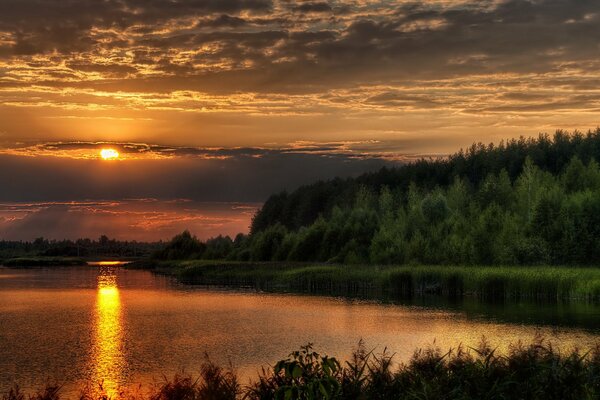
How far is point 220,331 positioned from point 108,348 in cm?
851

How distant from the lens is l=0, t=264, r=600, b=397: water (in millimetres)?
31750

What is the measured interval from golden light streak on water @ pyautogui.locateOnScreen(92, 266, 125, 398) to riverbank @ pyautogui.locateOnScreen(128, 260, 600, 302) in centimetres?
2621

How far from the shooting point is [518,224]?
9381cm

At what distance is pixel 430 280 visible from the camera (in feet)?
242

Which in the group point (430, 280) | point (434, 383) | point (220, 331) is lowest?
point (220, 331)

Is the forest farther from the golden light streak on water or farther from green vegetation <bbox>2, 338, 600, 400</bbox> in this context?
green vegetation <bbox>2, 338, 600, 400</bbox>

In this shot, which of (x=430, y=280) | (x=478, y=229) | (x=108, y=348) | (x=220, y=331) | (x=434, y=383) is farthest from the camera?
(x=478, y=229)

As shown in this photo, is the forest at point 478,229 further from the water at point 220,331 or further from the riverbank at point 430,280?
the water at point 220,331

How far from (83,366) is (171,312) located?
85.6 feet

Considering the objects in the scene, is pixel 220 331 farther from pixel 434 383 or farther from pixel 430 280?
pixel 430 280

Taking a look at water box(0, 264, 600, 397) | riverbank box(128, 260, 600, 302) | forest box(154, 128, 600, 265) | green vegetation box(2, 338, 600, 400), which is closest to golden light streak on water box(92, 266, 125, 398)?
water box(0, 264, 600, 397)

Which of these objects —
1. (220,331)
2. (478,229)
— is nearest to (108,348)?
(220,331)

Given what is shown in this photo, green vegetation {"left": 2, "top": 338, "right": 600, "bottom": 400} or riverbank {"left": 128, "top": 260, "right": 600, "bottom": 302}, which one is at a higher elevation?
green vegetation {"left": 2, "top": 338, "right": 600, "bottom": 400}

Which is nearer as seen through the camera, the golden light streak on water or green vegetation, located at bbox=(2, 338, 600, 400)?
green vegetation, located at bbox=(2, 338, 600, 400)
